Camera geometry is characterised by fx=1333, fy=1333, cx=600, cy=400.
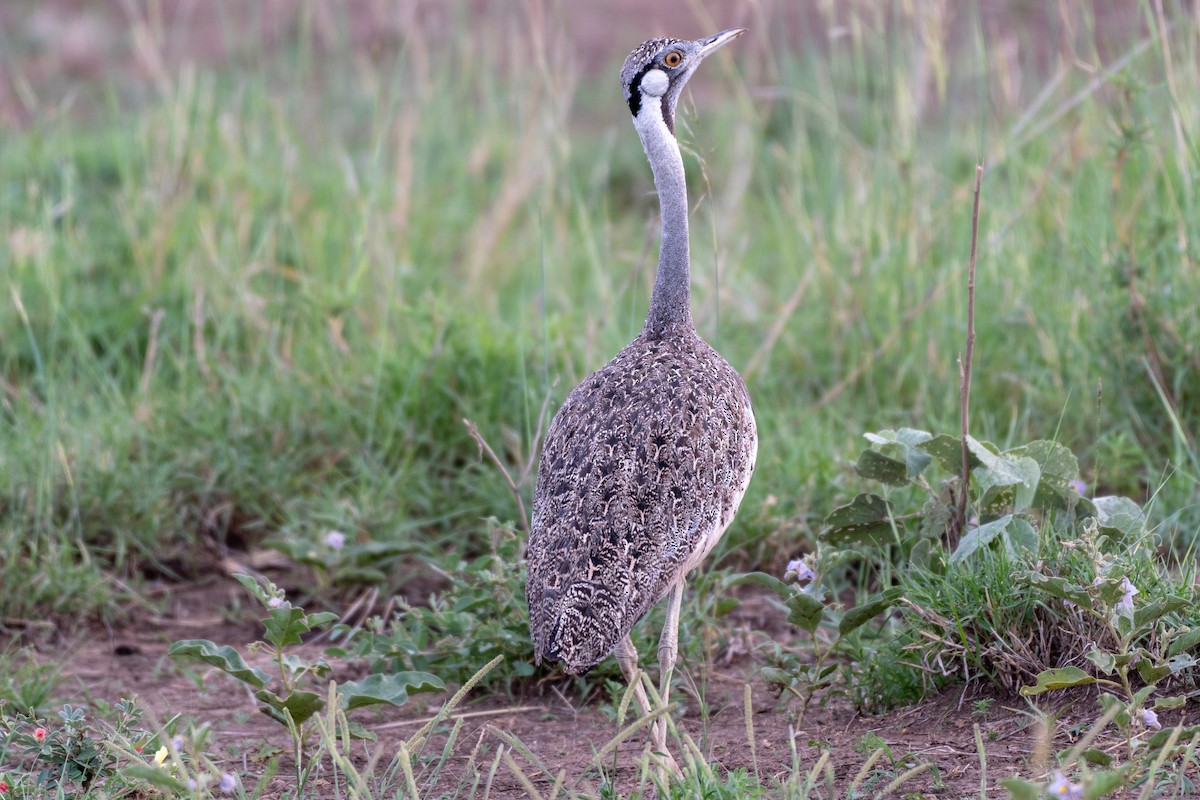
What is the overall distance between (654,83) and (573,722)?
5.98 ft

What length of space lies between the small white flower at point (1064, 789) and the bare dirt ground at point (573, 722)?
1.18 feet

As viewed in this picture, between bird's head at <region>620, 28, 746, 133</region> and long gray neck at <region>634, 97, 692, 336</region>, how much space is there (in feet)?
0.08

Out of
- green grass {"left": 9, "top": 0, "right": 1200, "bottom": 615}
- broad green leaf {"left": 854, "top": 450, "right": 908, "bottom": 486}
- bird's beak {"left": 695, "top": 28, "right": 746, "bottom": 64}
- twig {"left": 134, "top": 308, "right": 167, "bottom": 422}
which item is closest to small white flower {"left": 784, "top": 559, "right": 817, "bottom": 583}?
broad green leaf {"left": 854, "top": 450, "right": 908, "bottom": 486}

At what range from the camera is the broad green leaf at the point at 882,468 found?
3680 mm

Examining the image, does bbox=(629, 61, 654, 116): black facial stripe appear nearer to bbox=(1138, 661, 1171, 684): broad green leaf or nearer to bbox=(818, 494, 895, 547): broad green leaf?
bbox=(818, 494, 895, 547): broad green leaf

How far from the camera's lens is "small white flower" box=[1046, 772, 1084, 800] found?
7.93 ft

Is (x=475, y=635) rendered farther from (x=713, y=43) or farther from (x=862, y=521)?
(x=713, y=43)

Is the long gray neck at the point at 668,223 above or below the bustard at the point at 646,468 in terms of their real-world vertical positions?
above

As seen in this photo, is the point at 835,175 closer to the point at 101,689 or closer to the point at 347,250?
the point at 347,250

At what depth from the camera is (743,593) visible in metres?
4.50

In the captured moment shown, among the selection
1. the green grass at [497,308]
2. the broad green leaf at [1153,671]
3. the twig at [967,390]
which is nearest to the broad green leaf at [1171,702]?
the broad green leaf at [1153,671]

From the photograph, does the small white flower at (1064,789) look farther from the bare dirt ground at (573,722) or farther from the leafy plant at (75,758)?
the leafy plant at (75,758)

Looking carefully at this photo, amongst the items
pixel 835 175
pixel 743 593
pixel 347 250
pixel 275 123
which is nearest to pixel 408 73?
pixel 275 123

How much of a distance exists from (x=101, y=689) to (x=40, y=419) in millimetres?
1538
